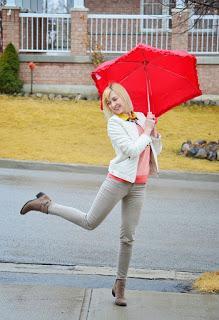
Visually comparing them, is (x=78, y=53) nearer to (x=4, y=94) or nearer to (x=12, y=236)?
(x=4, y=94)

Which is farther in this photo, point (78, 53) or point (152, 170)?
point (78, 53)

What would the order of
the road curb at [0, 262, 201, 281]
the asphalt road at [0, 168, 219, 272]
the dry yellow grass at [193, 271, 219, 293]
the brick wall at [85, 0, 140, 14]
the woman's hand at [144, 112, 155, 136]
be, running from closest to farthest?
the woman's hand at [144, 112, 155, 136], the dry yellow grass at [193, 271, 219, 293], the road curb at [0, 262, 201, 281], the asphalt road at [0, 168, 219, 272], the brick wall at [85, 0, 140, 14]

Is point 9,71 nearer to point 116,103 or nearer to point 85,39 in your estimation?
point 85,39

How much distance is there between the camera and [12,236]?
315 inches

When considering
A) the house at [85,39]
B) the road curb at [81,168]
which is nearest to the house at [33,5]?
the house at [85,39]

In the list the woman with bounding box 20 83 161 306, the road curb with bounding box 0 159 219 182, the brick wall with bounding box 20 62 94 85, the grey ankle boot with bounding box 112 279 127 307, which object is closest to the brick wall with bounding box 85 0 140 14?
the brick wall with bounding box 20 62 94 85

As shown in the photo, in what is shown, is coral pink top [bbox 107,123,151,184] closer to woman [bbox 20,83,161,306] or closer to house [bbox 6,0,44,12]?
woman [bbox 20,83,161,306]

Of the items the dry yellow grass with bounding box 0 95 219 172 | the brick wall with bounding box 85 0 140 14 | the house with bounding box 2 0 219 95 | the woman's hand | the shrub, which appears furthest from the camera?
the brick wall with bounding box 85 0 140 14

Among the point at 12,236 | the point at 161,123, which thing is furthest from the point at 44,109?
the point at 12,236

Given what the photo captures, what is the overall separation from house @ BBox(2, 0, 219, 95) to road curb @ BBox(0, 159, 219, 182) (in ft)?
24.1

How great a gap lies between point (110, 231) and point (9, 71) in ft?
40.6

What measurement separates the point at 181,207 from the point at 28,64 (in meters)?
11.6

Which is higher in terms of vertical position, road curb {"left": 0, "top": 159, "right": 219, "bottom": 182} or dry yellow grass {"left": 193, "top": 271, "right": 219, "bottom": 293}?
dry yellow grass {"left": 193, "top": 271, "right": 219, "bottom": 293}

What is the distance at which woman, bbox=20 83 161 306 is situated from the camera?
5254 millimetres
